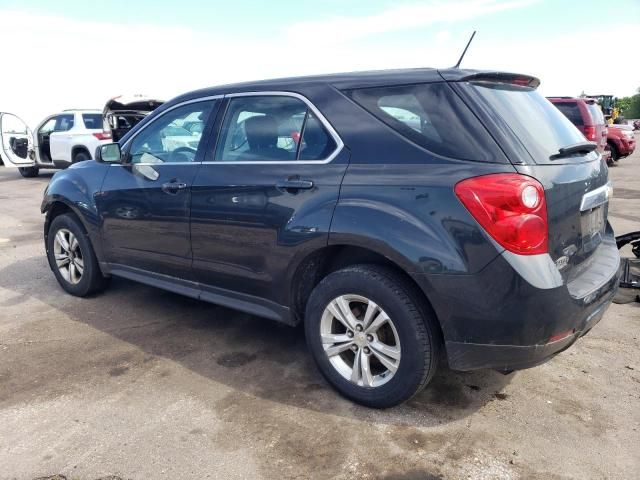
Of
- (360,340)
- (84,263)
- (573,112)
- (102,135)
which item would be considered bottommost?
(84,263)

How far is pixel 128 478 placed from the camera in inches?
92.2

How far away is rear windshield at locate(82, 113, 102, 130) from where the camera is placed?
14.0 m

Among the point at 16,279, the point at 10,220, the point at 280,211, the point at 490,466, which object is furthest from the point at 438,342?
the point at 10,220

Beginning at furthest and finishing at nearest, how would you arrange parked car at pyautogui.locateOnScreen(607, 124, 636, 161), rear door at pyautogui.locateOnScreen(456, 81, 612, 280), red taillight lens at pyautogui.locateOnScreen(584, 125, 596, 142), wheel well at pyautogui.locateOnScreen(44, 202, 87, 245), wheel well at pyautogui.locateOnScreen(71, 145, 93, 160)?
1. parked car at pyautogui.locateOnScreen(607, 124, 636, 161)
2. wheel well at pyautogui.locateOnScreen(71, 145, 93, 160)
3. red taillight lens at pyautogui.locateOnScreen(584, 125, 596, 142)
4. wheel well at pyautogui.locateOnScreen(44, 202, 87, 245)
5. rear door at pyautogui.locateOnScreen(456, 81, 612, 280)

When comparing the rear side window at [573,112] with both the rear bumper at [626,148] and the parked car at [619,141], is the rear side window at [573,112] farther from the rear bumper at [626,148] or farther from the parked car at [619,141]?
the rear bumper at [626,148]

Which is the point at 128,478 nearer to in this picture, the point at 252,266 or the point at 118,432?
the point at 118,432

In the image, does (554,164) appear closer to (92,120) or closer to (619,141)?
(92,120)

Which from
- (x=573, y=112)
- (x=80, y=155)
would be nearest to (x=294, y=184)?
(x=573, y=112)

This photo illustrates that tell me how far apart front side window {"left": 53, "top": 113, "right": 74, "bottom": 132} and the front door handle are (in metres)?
12.1

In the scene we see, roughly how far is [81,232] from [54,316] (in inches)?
29.0

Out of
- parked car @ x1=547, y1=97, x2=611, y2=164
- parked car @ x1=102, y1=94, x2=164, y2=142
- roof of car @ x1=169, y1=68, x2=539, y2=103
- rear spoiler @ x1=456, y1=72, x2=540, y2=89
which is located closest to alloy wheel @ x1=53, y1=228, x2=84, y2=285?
roof of car @ x1=169, y1=68, x2=539, y2=103

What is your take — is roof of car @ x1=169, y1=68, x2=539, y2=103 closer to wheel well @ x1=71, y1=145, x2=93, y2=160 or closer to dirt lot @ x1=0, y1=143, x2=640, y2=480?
dirt lot @ x1=0, y1=143, x2=640, y2=480

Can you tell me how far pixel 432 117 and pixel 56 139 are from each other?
13882mm

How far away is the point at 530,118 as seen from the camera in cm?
275
